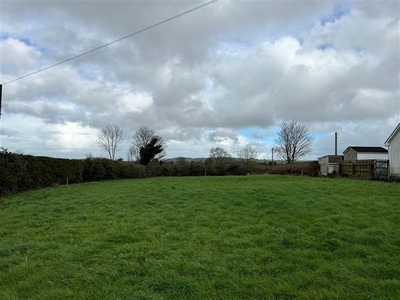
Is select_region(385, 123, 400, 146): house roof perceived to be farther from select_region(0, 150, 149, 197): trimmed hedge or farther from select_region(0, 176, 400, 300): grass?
select_region(0, 150, 149, 197): trimmed hedge

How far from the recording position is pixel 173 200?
10281mm

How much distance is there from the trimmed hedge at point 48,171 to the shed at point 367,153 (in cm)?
2862

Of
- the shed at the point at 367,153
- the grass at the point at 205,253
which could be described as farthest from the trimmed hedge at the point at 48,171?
the shed at the point at 367,153

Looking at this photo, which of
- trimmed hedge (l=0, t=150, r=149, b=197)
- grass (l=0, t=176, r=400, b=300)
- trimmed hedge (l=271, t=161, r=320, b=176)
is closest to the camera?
grass (l=0, t=176, r=400, b=300)

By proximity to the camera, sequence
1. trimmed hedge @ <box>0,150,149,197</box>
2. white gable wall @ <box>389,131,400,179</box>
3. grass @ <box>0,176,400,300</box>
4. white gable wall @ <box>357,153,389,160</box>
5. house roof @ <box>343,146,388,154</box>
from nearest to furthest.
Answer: grass @ <box>0,176,400,300</box>
trimmed hedge @ <box>0,150,149,197</box>
white gable wall @ <box>389,131,400,179</box>
white gable wall @ <box>357,153,389,160</box>
house roof @ <box>343,146,388,154</box>

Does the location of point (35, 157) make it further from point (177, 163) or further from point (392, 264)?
point (177, 163)

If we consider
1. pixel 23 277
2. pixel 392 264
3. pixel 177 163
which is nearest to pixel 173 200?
pixel 23 277

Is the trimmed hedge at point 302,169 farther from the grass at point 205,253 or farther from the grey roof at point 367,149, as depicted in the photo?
the grass at point 205,253

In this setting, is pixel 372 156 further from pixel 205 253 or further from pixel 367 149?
pixel 205 253

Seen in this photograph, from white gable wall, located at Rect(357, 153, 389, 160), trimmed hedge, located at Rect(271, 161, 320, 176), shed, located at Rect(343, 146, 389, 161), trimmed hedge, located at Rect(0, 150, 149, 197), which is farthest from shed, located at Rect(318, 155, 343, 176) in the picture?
trimmed hedge, located at Rect(0, 150, 149, 197)

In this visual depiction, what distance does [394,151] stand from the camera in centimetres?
2180

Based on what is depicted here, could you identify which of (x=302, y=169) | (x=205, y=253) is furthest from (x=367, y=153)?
(x=205, y=253)

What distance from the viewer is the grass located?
333 centimetres

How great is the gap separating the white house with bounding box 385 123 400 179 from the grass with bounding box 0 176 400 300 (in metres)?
15.3
